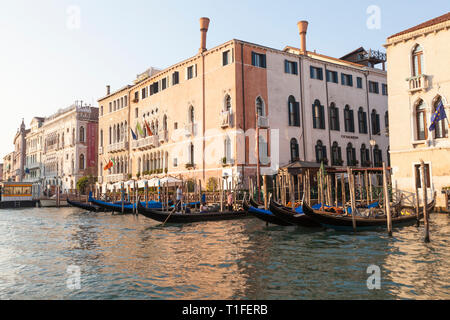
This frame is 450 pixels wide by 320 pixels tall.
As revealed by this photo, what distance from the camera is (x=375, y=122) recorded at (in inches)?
1085

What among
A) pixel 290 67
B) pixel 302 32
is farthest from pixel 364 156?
pixel 302 32

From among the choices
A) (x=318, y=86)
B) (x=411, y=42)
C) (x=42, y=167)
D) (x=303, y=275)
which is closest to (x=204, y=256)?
(x=303, y=275)

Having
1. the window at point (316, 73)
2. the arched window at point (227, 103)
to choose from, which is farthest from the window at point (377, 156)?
the arched window at point (227, 103)

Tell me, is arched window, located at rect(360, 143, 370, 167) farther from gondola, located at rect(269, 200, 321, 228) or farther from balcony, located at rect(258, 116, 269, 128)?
gondola, located at rect(269, 200, 321, 228)

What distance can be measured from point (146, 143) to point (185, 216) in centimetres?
1352

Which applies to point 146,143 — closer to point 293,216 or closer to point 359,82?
point 359,82

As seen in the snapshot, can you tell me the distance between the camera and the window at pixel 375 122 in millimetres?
27378

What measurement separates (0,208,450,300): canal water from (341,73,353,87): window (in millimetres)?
15452

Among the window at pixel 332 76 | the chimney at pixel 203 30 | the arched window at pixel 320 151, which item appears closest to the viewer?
the chimney at pixel 203 30

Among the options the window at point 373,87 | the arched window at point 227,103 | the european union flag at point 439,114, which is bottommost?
the european union flag at point 439,114

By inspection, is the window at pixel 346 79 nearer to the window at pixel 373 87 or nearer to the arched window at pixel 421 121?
the window at pixel 373 87

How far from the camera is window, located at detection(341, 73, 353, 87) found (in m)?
26.2

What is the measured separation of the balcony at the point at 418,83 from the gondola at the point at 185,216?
913cm

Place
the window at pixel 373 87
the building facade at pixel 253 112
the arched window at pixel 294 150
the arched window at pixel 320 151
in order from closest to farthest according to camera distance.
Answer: the building facade at pixel 253 112 < the arched window at pixel 294 150 < the arched window at pixel 320 151 < the window at pixel 373 87
